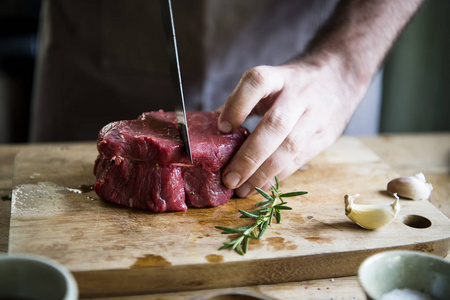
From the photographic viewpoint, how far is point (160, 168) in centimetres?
212

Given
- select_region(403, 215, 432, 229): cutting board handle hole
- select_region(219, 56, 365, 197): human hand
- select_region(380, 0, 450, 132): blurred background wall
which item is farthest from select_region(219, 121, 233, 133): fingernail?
select_region(380, 0, 450, 132): blurred background wall

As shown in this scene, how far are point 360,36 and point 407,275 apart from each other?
190 centimetres

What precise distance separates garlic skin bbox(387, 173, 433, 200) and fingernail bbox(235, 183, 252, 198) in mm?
742

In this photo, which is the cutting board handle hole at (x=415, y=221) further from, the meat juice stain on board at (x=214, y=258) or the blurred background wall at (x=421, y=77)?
the blurred background wall at (x=421, y=77)

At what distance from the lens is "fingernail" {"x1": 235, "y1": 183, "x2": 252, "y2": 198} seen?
2273mm

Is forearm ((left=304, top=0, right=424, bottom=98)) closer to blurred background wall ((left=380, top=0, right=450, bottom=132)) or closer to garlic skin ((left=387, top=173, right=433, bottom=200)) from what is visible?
garlic skin ((left=387, top=173, right=433, bottom=200))

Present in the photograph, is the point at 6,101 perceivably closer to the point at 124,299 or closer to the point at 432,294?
the point at 124,299

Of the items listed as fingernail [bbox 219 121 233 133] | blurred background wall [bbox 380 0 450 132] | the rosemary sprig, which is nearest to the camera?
the rosemary sprig

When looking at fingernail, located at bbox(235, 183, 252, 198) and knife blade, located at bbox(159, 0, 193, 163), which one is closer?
knife blade, located at bbox(159, 0, 193, 163)

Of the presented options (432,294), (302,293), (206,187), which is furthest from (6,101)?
A: (432,294)

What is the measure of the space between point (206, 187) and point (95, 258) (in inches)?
25.0

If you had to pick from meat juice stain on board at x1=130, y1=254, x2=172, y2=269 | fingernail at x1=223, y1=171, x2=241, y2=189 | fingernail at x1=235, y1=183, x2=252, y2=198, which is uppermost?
fingernail at x1=223, y1=171, x2=241, y2=189

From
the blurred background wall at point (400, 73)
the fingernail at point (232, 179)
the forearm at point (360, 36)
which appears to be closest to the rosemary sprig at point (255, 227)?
the fingernail at point (232, 179)

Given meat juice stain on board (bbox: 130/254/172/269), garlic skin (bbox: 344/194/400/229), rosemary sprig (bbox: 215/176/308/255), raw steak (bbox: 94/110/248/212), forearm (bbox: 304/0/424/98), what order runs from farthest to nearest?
forearm (bbox: 304/0/424/98), raw steak (bbox: 94/110/248/212), garlic skin (bbox: 344/194/400/229), rosemary sprig (bbox: 215/176/308/255), meat juice stain on board (bbox: 130/254/172/269)
